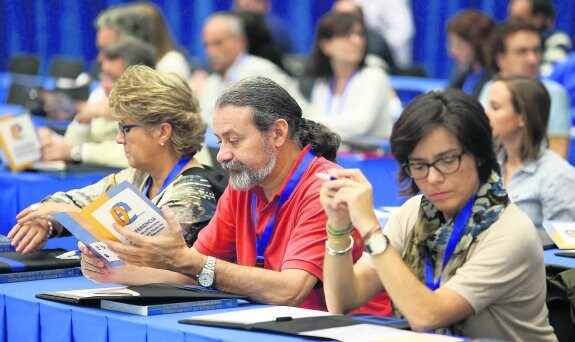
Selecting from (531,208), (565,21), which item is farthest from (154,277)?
(565,21)

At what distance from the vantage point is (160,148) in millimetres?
3934

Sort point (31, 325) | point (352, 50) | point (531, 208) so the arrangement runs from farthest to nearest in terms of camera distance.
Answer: point (352, 50) < point (531, 208) < point (31, 325)

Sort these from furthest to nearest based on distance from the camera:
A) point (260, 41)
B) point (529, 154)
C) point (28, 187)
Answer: point (260, 41) → point (28, 187) → point (529, 154)

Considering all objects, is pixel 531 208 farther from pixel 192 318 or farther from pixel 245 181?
pixel 192 318

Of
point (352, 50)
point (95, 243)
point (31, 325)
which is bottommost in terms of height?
point (31, 325)

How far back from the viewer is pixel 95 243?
3.22 m

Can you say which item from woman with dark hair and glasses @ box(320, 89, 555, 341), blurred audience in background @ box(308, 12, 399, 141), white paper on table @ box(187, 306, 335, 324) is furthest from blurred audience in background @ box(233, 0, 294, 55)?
white paper on table @ box(187, 306, 335, 324)

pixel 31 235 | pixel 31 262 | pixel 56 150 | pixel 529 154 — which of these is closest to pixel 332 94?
pixel 56 150

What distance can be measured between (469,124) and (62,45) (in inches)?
523

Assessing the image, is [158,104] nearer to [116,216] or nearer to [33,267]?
[33,267]

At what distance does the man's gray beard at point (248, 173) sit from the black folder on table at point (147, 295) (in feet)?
1.09

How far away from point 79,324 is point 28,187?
8.86ft

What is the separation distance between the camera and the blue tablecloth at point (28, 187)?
18.5 feet

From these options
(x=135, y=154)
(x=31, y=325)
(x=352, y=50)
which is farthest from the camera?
(x=352, y=50)
